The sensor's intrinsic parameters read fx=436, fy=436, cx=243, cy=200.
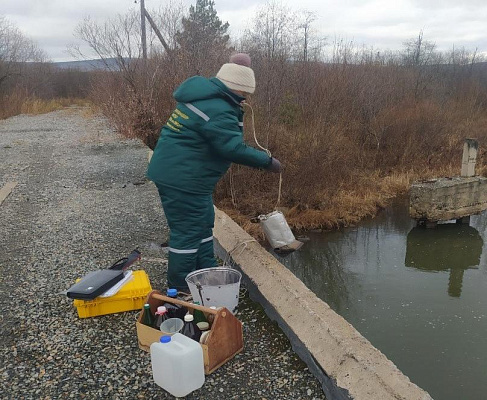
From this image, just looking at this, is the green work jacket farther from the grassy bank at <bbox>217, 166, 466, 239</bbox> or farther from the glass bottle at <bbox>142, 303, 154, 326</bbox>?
the grassy bank at <bbox>217, 166, 466, 239</bbox>

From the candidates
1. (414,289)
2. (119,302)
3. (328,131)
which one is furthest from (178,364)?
(328,131)

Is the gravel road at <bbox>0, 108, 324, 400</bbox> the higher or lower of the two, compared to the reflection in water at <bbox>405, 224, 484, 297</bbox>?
higher

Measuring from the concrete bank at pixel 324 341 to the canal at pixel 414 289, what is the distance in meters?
2.60

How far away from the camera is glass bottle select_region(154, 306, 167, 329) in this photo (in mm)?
2834

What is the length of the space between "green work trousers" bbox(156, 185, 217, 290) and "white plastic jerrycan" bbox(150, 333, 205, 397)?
94cm

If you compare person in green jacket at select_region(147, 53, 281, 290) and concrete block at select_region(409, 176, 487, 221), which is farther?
concrete block at select_region(409, 176, 487, 221)

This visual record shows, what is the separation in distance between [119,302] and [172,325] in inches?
29.9

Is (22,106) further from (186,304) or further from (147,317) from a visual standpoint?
(186,304)

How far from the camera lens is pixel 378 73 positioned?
18.2m

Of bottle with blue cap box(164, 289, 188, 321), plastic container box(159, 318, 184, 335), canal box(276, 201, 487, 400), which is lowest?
canal box(276, 201, 487, 400)

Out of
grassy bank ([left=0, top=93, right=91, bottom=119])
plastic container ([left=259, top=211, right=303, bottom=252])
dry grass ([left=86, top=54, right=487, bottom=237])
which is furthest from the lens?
grassy bank ([left=0, top=93, right=91, bottom=119])

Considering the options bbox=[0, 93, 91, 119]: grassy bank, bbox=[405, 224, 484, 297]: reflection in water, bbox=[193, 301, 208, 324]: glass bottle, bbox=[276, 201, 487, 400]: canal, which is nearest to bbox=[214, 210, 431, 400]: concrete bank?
bbox=[193, 301, 208, 324]: glass bottle

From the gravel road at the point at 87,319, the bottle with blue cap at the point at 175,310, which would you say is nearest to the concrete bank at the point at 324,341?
the gravel road at the point at 87,319

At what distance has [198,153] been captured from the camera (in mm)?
3291
